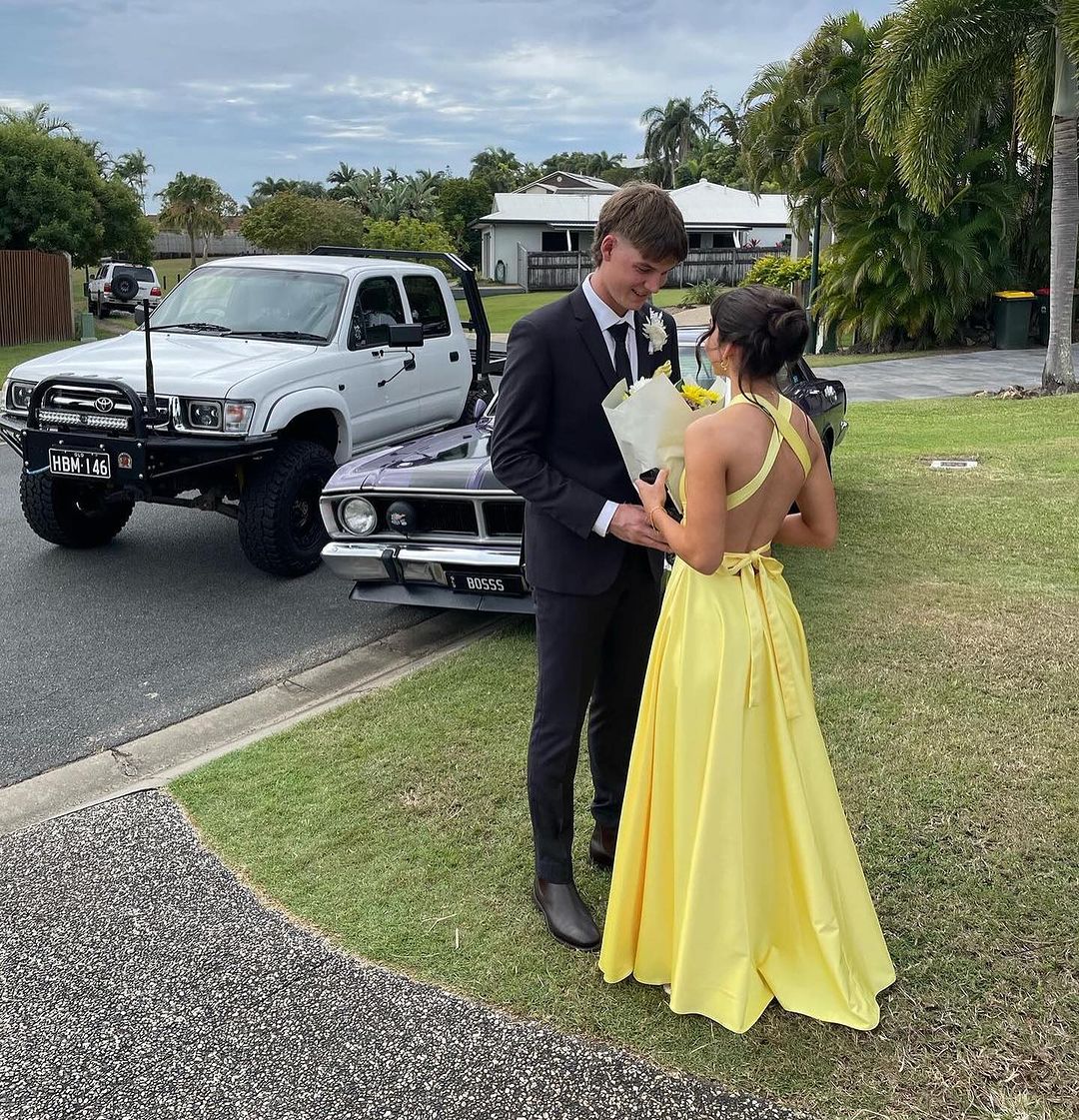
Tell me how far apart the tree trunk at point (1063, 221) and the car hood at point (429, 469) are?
1224 centimetres

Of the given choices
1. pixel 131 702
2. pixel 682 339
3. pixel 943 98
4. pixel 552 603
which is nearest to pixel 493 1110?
pixel 552 603

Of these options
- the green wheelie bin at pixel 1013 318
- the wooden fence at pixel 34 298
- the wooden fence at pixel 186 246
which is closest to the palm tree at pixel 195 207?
the wooden fence at pixel 186 246

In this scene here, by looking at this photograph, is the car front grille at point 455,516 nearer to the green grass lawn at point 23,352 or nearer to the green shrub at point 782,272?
the green grass lawn at point 23,352

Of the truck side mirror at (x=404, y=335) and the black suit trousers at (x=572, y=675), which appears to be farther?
the truck side mirror at (x=404, y=335)

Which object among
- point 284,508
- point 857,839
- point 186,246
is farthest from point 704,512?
point 186,246

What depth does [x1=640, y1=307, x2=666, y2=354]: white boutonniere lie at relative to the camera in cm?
304

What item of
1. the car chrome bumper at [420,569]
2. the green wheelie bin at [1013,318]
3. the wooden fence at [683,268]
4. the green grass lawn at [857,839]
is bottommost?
the green grass lawn at [857,839]

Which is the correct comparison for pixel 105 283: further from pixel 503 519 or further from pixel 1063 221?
pixel 503 519

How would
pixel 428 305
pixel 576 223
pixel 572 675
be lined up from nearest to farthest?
pixel 572 675 < pixel 428 305 < pixel 576 223

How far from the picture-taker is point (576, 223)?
188 ft

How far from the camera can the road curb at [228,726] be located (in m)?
4.38

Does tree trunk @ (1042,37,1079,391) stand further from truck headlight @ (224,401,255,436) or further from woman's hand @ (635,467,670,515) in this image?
woman's hand @ (635,467,670,515)

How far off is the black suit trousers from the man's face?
27.5 inches

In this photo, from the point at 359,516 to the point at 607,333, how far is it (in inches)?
124
